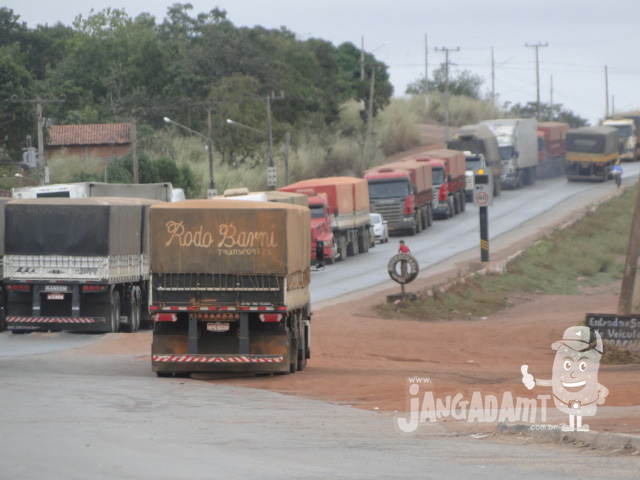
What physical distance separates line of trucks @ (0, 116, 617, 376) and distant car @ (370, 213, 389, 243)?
759 cm

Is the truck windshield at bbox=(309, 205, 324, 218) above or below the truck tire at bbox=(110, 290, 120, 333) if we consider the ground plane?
above

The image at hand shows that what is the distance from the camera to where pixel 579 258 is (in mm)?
47219

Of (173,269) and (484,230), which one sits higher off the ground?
(173,269)

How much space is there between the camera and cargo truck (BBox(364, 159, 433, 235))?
53.4 metres

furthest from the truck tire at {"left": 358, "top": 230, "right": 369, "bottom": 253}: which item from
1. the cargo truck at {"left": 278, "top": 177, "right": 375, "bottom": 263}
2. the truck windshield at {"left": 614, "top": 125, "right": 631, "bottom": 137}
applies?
the truck windshield at {"left": 614, "top": 125, "right": 631, "bottom": 137}

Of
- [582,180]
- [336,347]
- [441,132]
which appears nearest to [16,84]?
[582,180]

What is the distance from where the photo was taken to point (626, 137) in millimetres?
86188

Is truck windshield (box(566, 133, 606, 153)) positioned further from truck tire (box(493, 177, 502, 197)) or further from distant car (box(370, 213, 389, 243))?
distant car (box(370, 213, 389, 243))

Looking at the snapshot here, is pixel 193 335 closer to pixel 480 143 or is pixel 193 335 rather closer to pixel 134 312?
pixel 134 312

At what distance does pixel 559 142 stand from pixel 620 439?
76.7m

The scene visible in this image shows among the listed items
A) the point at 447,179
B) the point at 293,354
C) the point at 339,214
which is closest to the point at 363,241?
the point at 339,214

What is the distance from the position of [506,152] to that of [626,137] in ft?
64.4

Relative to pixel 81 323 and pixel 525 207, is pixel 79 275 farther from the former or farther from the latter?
pixel 525 207

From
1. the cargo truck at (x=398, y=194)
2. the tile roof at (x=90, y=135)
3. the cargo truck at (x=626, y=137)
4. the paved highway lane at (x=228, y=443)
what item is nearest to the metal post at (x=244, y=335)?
the paved highway lane at (x=228, y=443)
